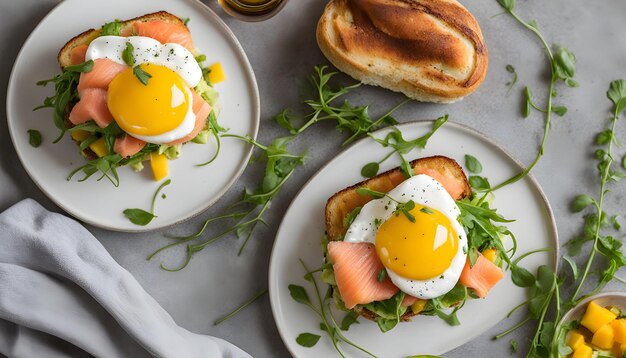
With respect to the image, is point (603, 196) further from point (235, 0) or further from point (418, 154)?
point (235, 0)

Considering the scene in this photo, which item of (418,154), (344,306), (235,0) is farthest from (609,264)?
(235,0)

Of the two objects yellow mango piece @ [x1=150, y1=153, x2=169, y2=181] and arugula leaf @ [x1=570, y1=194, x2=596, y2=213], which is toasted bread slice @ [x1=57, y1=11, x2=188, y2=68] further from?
arugula leaf @ [x1=570, y1=194, x2=596, y2=213]

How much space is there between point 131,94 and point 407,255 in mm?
1595

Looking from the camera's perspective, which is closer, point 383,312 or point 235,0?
point 383,312

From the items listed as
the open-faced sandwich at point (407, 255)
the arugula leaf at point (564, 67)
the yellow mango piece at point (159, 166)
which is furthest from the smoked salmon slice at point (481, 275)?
the yellow mango piece at point (159, 166)

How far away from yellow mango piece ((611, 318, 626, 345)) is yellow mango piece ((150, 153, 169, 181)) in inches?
106

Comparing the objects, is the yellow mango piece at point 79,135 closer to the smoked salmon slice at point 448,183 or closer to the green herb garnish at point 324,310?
the green herb garnish at point 324,310

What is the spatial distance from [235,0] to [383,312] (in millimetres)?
1957

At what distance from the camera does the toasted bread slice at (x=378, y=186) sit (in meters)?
3.90

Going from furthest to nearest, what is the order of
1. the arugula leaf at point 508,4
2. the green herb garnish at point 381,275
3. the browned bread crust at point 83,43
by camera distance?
the arugula leaf at point 508,4
the browned bread crust at point 83,43
the green herb garnish at point 381,275

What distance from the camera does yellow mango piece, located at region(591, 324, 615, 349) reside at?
4.02 metres

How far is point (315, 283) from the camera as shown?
409 centimetres

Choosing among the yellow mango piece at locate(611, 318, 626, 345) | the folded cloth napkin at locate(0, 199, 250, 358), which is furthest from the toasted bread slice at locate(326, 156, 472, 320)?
the yellow mango piece at locate(611, 318, 626, 345)

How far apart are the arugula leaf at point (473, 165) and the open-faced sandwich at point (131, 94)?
57.1 inches
